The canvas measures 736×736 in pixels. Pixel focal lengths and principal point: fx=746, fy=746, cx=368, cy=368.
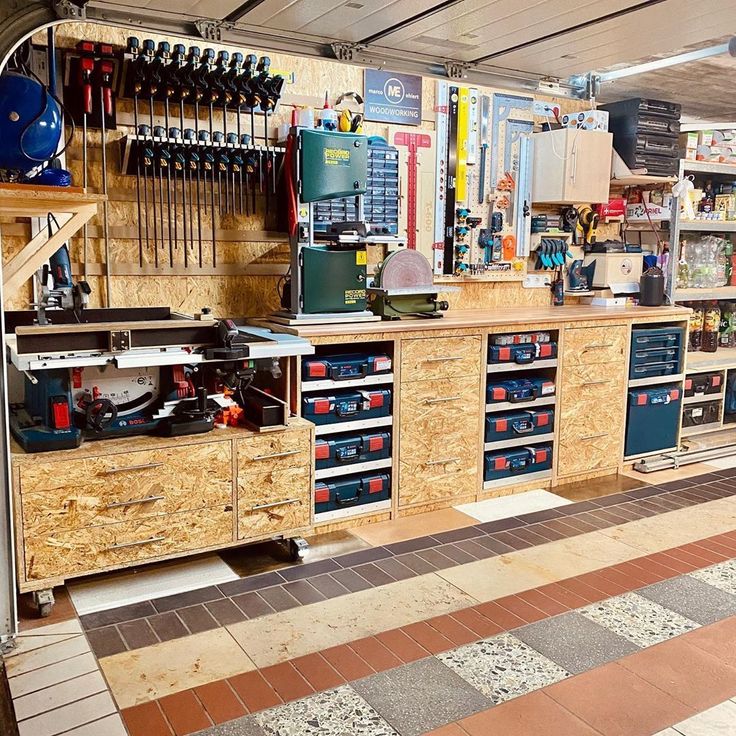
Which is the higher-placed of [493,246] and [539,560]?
[493,246]

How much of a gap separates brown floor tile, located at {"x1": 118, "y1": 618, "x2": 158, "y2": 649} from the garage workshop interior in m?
0.01

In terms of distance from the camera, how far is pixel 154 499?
3027 mm

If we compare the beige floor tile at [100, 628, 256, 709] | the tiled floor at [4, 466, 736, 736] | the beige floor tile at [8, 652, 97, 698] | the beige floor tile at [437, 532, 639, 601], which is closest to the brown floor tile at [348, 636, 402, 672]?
the tiled floor at [4, 466, 736, 736]

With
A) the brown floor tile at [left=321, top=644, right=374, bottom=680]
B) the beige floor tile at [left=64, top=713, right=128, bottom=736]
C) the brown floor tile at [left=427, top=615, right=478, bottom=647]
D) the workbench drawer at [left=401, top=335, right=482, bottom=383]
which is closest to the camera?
the beige floor tile at [left=64, top=713, right=128, bottom=736]

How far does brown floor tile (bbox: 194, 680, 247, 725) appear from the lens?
2281mm

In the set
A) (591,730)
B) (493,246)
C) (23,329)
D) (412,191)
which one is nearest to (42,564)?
(23,329)

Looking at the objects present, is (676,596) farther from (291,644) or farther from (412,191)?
(412,191)

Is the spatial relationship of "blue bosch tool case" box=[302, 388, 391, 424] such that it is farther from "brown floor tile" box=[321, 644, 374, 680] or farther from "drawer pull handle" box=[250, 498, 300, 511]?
"brown floor tile" box=[321, 644, 374, 680]

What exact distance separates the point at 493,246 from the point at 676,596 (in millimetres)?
2571

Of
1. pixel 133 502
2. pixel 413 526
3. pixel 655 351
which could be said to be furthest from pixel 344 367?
pixel 655 351

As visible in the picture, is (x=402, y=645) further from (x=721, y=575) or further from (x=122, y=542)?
(x=721, y=575)

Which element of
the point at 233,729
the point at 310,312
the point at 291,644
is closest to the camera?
the point at 233,729

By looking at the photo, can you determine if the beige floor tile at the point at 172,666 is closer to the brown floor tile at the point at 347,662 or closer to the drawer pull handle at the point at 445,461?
the brown floor tile at the point at 347,662

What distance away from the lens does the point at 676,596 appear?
3.09m
